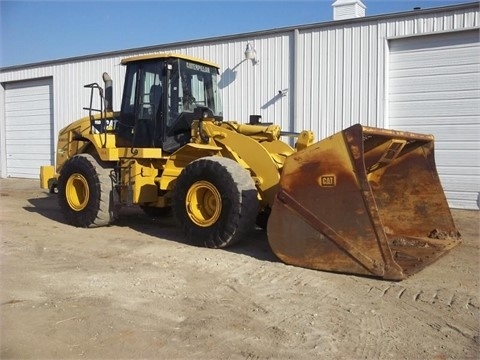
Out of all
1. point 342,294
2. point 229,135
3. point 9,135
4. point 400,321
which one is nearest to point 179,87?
point 229,135

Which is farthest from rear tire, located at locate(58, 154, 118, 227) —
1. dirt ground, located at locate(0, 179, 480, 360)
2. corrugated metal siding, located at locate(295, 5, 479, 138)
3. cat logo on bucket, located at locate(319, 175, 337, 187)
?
corrugated metal siding, located at locate(295, 5, 479, 138)

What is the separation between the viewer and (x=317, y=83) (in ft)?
40.0

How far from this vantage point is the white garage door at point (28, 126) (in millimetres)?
18422

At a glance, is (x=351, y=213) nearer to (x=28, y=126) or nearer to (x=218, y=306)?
Result: (x=218, y=306)

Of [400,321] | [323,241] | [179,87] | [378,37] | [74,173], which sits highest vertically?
[378,37]

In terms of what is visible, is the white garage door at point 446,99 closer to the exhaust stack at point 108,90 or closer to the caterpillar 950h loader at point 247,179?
the caterpillar 950h loader at point 247,179

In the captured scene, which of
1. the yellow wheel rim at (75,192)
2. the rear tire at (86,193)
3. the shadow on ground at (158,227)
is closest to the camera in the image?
the shadow on ground at (158,227)

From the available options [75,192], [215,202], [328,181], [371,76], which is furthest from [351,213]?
[371,76]

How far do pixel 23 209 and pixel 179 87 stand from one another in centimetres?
500

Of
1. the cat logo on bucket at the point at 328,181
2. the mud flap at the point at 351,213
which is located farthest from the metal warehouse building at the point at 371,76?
the cat logo on bucket at the point at 328,181

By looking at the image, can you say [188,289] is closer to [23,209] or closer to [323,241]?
[323,241]

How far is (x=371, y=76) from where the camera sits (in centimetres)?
1148

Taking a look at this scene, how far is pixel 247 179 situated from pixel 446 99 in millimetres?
6074

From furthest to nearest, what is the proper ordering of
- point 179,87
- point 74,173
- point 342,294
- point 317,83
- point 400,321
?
point 317,83 < point 74,173 < point 179,87 < point 342,294 < point 400,321
